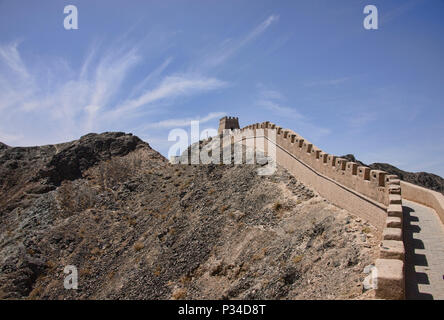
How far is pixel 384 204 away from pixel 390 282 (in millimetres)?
5873

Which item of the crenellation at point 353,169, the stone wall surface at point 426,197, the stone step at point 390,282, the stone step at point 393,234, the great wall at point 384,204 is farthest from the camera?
the crenellation at point 353,169

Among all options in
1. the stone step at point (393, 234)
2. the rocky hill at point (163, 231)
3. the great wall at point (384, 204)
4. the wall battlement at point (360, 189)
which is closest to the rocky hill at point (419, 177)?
the wall battlement at point (360, 189)

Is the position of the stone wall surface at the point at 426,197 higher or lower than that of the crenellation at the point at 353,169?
lower

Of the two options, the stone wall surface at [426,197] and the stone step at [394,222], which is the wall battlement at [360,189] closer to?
the stone step at [394,222]

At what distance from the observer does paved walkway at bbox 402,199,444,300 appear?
7.41m

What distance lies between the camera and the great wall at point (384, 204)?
707 cm

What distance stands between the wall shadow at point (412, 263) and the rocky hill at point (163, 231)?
3.15 feet

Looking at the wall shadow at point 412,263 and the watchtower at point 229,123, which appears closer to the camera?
the wall shadow at point 412,263

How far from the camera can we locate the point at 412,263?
8844 mm

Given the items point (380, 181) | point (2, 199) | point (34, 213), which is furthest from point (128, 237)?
point (2, 199)

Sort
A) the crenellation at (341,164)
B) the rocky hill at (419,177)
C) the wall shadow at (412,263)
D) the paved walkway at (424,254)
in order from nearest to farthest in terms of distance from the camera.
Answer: the wall shadow at (412,263), the paved walkway at (424,254), the crenellation at (341,164), the rocky hill at (419,177)

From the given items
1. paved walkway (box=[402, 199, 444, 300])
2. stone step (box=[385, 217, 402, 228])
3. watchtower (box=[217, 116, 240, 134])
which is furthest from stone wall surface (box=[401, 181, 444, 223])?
watchtower (box=[217, 116, 240, 134])

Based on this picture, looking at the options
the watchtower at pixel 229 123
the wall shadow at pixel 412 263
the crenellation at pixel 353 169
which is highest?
the watchtower at pixel 229 123
